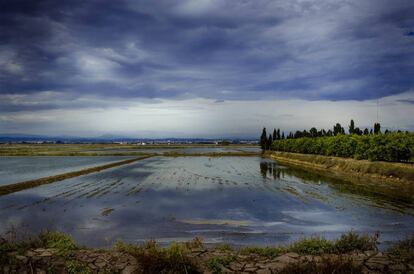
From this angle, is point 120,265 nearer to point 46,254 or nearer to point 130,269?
point 130,269

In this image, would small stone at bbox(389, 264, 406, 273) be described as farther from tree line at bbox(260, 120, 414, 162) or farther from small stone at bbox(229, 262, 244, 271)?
tree line at bbox(260, 120, 414, 162)

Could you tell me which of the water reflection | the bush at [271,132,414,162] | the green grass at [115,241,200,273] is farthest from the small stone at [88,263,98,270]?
the bush at [271,132,414,162]

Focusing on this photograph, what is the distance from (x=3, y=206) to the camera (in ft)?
73.2

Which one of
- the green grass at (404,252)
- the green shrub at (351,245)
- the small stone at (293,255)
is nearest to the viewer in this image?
the green grass at (404,252)

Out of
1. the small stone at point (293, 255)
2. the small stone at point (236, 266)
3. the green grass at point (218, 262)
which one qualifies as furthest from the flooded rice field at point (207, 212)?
the small stone at point (236, 266)

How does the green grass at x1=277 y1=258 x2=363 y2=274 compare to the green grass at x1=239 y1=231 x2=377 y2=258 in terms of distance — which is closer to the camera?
the green grass at x1=277 y1=258 x2=363 y2=274

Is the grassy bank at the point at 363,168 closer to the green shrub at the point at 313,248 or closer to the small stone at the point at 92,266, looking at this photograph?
the green shrub at the point at 313,248

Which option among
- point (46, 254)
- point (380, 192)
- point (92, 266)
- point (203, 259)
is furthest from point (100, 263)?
point (380, 192)

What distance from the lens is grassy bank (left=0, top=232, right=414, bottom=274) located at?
9.34 meters

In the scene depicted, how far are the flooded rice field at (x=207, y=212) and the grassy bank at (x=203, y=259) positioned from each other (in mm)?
3208

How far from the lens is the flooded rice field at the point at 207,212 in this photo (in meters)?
15.6

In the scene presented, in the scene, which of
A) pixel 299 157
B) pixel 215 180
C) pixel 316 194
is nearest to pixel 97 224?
pixel 316 194

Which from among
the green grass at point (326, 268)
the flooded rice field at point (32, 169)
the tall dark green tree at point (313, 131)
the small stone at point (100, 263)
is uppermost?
the tall dark green tree at point (313, 131)

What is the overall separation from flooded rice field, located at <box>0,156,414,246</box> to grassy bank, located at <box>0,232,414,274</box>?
3.21 m
